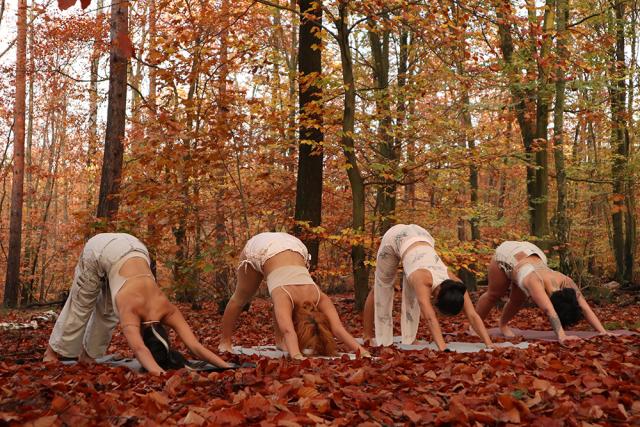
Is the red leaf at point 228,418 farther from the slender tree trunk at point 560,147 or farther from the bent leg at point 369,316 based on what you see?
the slender tree trunk at point 560,147

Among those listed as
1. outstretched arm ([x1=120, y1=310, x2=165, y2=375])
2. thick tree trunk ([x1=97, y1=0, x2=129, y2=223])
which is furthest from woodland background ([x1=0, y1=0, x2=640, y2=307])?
outstretched arm ([x1=120, y1=310, x2=165, y2=375])

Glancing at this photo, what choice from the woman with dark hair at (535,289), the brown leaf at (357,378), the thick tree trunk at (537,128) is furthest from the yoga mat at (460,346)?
the thick tree trunk at (537,128)

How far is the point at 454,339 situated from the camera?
8.55 metres

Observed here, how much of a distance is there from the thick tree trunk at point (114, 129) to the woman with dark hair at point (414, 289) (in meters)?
6.84

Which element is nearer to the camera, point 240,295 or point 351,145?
point 240,295

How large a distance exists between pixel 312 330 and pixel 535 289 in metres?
3.25

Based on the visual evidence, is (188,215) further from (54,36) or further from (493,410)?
(54,36)

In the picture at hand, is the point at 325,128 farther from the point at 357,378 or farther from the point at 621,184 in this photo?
the point at 621,184

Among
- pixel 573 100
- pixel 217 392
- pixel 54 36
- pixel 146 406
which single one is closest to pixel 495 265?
pixel 217 392

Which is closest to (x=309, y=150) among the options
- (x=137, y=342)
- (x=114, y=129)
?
(x=114, y=129)

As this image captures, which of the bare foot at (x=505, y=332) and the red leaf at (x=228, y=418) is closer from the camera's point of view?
the red leaf at (x=228, y=418)

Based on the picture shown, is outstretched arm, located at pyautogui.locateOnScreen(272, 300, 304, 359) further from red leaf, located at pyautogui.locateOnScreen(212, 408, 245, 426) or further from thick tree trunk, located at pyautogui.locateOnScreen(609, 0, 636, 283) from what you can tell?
thick tree trunk, located at pyautogui.locateOnScreen(609, 0, 636, 283)

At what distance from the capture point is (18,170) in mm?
19828

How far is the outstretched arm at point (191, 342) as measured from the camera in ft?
19.0
